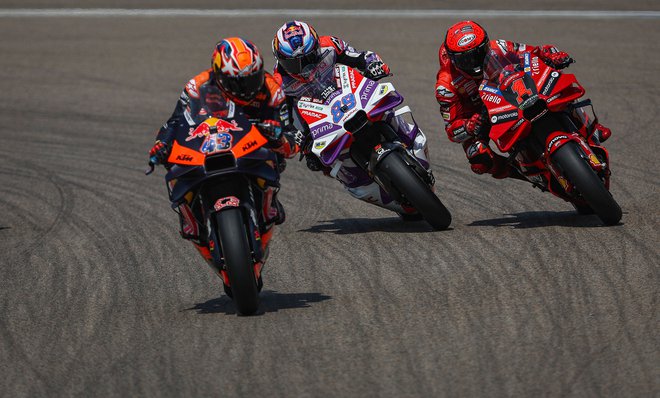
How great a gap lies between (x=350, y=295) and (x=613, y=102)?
9213 mm

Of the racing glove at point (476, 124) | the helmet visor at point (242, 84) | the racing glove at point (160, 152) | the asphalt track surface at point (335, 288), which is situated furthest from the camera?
the racing glove at point (476, 124)

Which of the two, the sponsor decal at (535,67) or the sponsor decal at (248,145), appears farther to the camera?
the sponsor decal at (535,67)

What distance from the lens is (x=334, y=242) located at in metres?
9.99

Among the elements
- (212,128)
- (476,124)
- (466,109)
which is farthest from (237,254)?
(466,109)

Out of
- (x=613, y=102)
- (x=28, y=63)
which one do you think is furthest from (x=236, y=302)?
(x=28, y=63)

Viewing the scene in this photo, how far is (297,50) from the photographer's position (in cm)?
1004

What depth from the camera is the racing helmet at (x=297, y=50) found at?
10.0 meters

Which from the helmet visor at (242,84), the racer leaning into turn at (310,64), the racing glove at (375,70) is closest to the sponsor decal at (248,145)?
the helmet visor at (242,84)

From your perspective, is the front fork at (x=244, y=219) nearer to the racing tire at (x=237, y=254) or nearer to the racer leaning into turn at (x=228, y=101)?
the racing tire at (x=237, y=254)

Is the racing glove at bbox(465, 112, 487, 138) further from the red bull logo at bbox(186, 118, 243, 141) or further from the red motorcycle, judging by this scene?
the red bull logo at bbox(186, 118, 243, 141)

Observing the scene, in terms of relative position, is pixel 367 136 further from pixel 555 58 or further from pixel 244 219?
pixel 244 219

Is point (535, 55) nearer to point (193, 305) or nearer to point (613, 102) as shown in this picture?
point (193, 305)

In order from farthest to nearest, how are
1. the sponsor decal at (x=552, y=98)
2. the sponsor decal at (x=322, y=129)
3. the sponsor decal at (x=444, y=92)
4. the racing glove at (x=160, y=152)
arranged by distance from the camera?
the sponsor decal at (x=444, y=92)
the sponsor decal at (x=322, y=129)
the sponsor decal at (x=552, y=98)
the racing glove at (x=160, y=152)

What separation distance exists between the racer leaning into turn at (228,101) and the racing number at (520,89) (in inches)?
88.4
